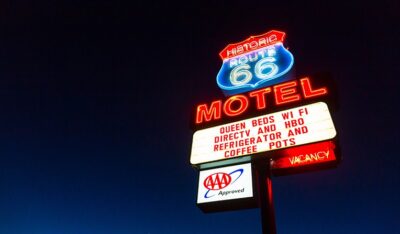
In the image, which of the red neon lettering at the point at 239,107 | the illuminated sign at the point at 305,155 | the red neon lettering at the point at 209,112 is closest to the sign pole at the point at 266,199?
the illuminated sign at the point at 305,155

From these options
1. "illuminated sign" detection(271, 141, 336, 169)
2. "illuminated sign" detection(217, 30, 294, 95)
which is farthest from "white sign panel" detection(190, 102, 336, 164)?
"illuminated sign" detection(217, 30, 294, 95)

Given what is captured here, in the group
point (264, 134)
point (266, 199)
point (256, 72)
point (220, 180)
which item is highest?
point (256, 72)

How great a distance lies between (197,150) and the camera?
30.6 feet

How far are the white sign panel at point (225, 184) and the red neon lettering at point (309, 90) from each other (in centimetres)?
256

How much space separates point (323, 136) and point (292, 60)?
11.8 feet

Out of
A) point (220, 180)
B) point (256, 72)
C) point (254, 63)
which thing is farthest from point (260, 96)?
point (220, 180)

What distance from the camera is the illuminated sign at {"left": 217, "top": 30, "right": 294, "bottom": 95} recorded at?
1055 cm

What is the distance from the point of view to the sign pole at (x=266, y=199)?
729 centimetres

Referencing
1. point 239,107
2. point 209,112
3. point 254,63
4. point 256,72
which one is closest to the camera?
point 239,107

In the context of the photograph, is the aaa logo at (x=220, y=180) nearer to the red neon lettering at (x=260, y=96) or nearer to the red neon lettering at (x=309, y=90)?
the red neon lettering at (x=260, y=96)

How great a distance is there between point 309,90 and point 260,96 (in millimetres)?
1417

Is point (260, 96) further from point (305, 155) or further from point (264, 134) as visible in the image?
point (305, 155)

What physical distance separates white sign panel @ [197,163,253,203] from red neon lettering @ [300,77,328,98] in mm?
2564

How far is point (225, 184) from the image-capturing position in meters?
8.34
